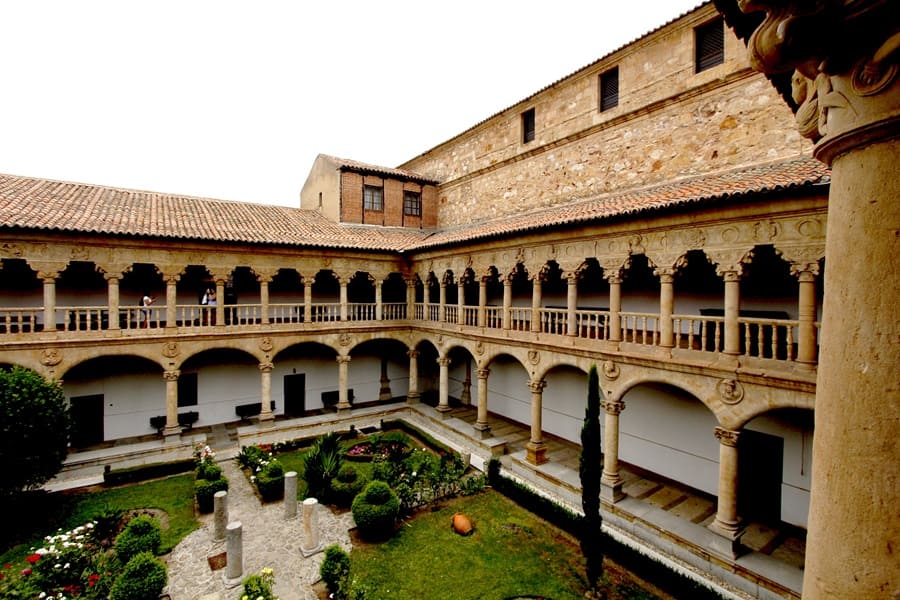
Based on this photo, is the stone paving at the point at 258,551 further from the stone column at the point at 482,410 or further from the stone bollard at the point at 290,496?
the stone column at the point at 482,410

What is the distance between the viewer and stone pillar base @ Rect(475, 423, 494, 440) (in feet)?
51.6

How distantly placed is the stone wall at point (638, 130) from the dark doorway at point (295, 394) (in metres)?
11.3

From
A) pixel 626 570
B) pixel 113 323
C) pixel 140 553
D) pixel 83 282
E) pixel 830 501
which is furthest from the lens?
pixel 83 282

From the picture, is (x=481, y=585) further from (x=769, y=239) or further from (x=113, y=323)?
(x=113, y=323)

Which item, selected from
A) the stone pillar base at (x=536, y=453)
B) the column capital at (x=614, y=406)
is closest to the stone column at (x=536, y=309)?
the column capital at (x=614, y=406)

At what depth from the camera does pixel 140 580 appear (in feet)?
24.1

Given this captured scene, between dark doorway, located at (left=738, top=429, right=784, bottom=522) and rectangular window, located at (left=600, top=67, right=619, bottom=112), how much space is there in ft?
37.5

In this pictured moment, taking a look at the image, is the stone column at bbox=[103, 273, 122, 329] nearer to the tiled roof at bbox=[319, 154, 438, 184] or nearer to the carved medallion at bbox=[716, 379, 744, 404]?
the tiled roof at bbox=[319, 154, 438, 184]

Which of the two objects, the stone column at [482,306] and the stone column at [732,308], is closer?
the stone column at [732,308]

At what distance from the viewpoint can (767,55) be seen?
279cm

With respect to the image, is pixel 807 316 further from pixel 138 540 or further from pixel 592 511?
pixel 138 540

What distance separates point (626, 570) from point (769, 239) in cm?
730

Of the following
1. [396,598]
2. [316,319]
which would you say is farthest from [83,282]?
[396,598]

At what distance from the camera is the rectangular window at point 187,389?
1694cm
